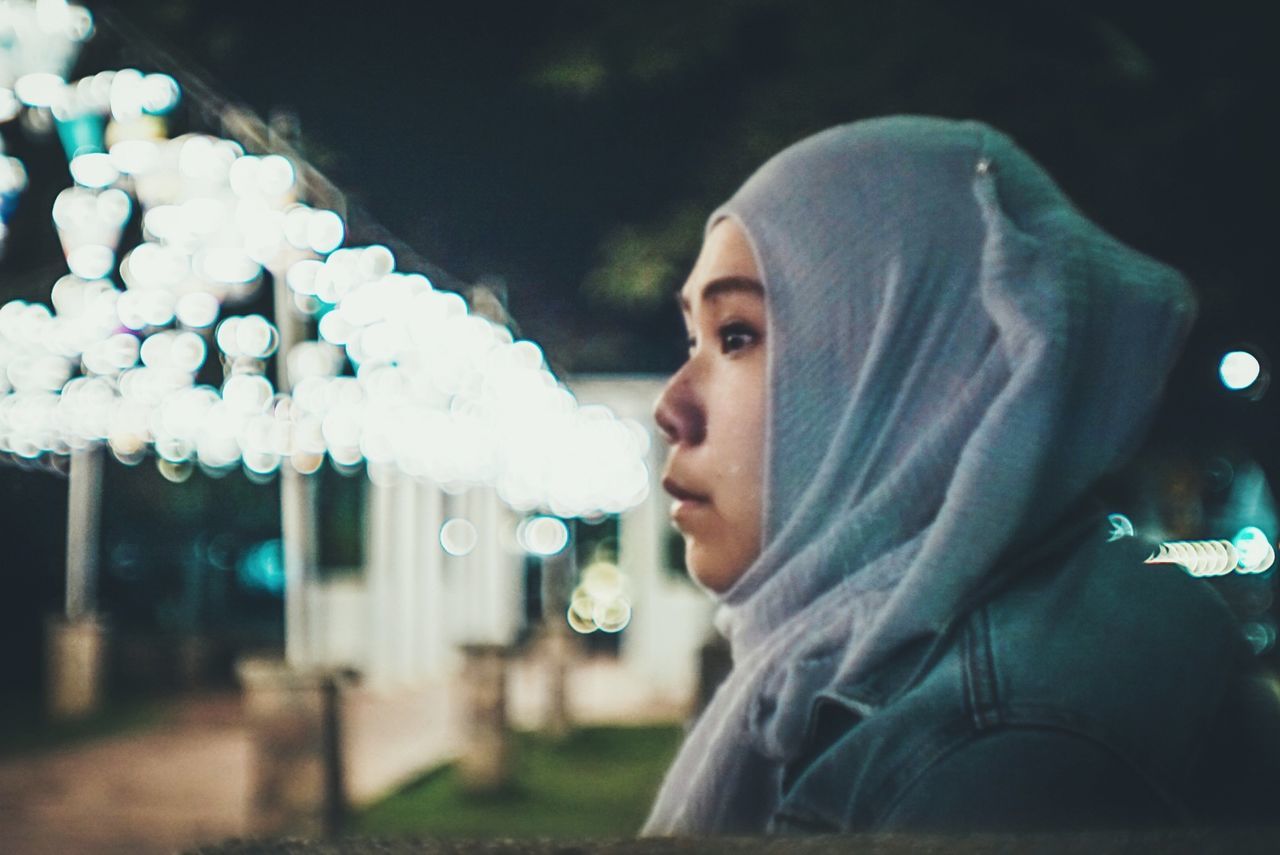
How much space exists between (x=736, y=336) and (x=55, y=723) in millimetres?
13108

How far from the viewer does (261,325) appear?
1023 cm

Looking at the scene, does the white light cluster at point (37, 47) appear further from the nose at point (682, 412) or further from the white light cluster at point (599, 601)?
the white light cluster at point (599, 601)

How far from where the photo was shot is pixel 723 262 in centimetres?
145

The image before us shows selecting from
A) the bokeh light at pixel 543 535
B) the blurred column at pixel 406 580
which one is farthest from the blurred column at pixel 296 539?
the blurred column at pixel 406 580

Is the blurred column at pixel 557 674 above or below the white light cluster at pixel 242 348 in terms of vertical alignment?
below

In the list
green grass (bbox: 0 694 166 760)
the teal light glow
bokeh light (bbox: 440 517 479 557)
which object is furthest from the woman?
the teal light glow

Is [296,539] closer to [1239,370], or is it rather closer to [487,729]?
[487,729]

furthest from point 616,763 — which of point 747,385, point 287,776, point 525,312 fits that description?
point 747,385

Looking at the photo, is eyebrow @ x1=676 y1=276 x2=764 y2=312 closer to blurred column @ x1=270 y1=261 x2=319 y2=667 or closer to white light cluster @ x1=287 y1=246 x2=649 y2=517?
blurred column @ x1=270 y1=261 x2=319 y2=667

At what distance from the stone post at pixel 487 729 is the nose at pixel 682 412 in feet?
24.7

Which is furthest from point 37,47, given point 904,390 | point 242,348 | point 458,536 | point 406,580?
point 458,536

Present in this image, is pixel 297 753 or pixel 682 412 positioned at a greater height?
pixel 682 412

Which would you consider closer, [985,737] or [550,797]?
[985,737]

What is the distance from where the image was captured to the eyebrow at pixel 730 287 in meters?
1.41
